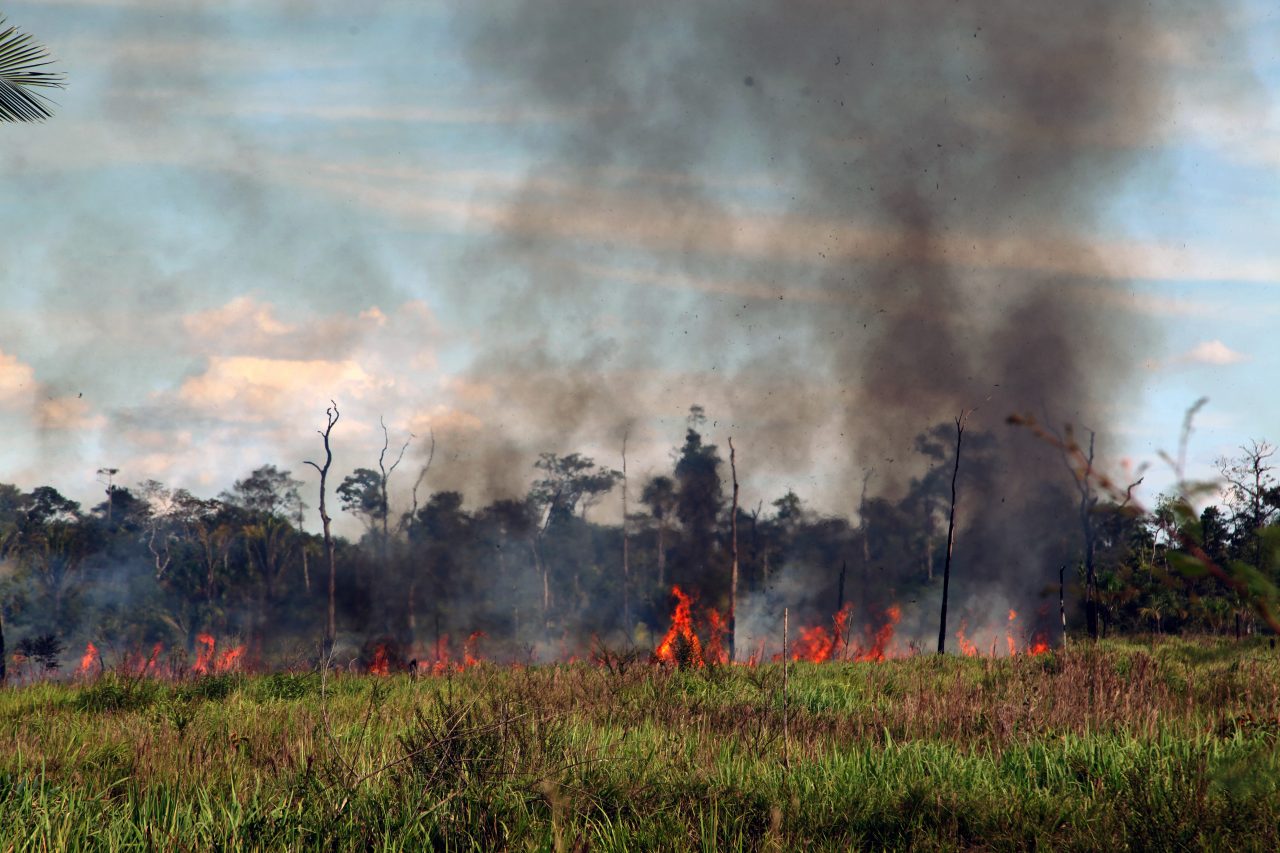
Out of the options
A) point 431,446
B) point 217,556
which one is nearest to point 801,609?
point 431,446

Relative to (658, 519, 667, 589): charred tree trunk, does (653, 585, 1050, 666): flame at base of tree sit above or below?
below

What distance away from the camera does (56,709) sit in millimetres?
10750

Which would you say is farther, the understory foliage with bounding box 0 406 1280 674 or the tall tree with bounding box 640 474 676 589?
the tall tree with bounding box 640 474 676 589

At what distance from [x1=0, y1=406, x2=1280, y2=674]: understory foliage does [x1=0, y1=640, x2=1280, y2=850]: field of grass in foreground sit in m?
32.9

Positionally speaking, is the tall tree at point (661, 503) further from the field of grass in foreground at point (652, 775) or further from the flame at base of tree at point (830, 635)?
the field of grass in foreground at point (652, 775)

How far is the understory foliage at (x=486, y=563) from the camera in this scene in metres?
47.6

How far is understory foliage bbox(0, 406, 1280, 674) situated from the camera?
1875 inches

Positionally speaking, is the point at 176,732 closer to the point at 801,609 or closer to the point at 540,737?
the point at 540,737

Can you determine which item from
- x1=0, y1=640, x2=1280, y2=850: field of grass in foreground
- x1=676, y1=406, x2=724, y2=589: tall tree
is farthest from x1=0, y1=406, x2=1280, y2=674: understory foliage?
x1=0, y1=640, x2=1280, y2=850: field of grass in foreground

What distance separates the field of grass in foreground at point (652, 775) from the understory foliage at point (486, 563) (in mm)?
32872

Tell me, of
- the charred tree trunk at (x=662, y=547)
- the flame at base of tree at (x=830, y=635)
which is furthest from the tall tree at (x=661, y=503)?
the flame at base of tree at (x=830, y=635)

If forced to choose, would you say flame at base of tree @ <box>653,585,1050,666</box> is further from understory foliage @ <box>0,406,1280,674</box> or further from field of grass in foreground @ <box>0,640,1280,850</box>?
field of grass in foreground @ <box>0,640,1280,850</box>

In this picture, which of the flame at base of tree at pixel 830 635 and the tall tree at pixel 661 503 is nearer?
the flame at base of tree at pixel 830 635

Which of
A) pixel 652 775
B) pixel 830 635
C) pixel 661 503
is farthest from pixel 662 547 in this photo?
pixel 652 775
